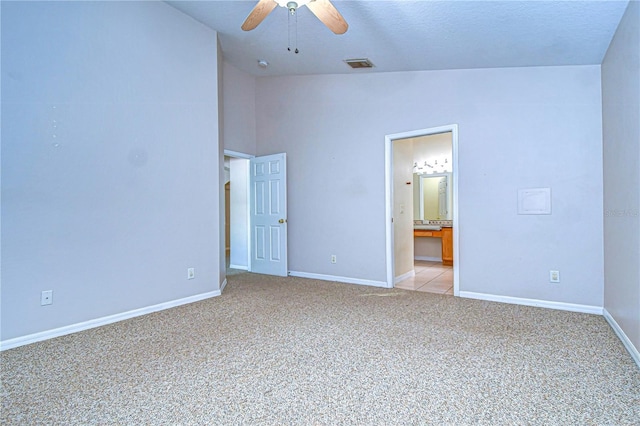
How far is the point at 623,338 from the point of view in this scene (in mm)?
2609

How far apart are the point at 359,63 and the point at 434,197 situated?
3.60 meters

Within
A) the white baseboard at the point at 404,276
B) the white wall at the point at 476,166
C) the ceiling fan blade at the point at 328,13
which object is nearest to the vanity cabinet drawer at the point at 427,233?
the white baseboard at the point at 404,276

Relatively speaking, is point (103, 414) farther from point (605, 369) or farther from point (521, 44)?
point (521, 44)

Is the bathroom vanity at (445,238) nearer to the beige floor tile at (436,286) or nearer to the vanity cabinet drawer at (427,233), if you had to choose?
the vanity cabinet drawer at (427,233)

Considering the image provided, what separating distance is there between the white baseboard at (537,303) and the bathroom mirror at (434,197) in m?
3.22

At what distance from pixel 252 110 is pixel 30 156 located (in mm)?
3403

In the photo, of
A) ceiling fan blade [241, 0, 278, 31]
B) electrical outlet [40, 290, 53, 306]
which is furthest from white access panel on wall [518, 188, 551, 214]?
electrical outlet [40, 290, 53, 306]

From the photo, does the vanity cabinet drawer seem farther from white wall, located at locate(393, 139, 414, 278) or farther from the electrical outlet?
the electrical outlet

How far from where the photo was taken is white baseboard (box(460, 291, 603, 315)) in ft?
11.1

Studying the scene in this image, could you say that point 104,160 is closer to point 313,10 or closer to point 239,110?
point 313,10

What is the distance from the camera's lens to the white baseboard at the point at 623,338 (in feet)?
7.52

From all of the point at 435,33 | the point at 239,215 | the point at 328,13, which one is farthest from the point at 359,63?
the point at 239,215

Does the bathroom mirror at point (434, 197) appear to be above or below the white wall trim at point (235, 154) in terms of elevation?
below

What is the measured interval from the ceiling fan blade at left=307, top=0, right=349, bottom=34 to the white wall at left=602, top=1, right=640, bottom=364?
6.29ft
